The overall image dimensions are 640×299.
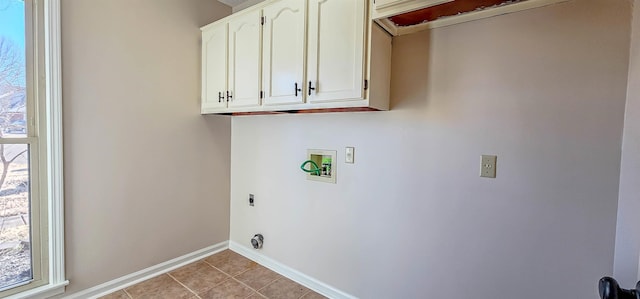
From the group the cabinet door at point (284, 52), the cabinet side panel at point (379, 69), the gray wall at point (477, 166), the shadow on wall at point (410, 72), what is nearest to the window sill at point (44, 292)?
the gray wall at point (477, 166)

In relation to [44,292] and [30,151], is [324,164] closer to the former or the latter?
[30,151]

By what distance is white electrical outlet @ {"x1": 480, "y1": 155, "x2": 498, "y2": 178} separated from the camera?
141 centimetres

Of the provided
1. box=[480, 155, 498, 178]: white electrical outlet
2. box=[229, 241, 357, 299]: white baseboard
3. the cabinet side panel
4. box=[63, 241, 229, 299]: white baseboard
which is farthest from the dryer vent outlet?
box=[480, 155, 498, 178]: white electrical outlet

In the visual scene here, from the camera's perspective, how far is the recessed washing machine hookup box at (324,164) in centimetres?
201

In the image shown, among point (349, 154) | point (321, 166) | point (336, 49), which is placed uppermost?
point (336, 49)

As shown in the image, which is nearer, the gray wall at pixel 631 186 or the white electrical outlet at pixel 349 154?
the gray wall at pixel 631 186

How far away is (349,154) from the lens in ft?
6.29

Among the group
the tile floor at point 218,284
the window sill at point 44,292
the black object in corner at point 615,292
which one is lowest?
the tile floor at point 218,284

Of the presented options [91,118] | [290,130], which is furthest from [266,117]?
[91,118]

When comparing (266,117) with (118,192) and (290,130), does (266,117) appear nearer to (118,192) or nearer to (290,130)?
(290,130)

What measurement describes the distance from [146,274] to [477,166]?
8.54ft

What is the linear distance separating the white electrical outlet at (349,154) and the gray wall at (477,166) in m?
0.03

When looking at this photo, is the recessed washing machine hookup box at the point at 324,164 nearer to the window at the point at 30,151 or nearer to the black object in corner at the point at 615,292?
the black object in corner at the point at 615,292

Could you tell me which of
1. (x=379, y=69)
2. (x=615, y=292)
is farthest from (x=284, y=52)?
(x=615, y=292)
